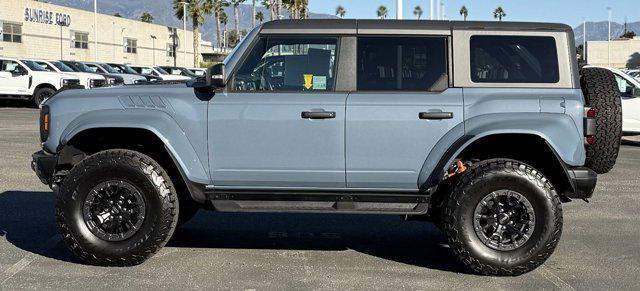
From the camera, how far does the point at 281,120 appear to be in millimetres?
5535

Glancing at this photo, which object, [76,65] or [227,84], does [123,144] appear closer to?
[227,84]

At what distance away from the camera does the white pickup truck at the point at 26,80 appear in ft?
81.2

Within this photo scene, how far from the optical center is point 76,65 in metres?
28.5

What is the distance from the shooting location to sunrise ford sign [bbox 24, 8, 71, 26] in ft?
165

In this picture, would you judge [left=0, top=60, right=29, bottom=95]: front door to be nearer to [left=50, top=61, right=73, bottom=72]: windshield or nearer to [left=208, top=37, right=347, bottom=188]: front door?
[left=50, top=61, right=73, bottom=72]: windshield

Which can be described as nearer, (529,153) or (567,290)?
(567,290)

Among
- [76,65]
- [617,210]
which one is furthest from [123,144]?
[76,65]

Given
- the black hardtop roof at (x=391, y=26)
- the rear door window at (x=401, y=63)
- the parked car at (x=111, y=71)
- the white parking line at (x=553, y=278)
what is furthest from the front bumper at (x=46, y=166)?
the parked car at (x=111, y=71)

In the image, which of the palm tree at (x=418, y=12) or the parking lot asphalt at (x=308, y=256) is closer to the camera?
the parking lot asphalt at (x=308, y=256)

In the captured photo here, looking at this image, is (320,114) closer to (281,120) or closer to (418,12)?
(281,120)

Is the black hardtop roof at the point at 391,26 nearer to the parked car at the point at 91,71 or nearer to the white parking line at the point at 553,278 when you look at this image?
the white parking line at the point at 553,278

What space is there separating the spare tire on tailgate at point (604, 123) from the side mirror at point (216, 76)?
283 cm

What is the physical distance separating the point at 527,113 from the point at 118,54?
6006 centimetres

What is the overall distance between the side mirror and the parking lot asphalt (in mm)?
1434
